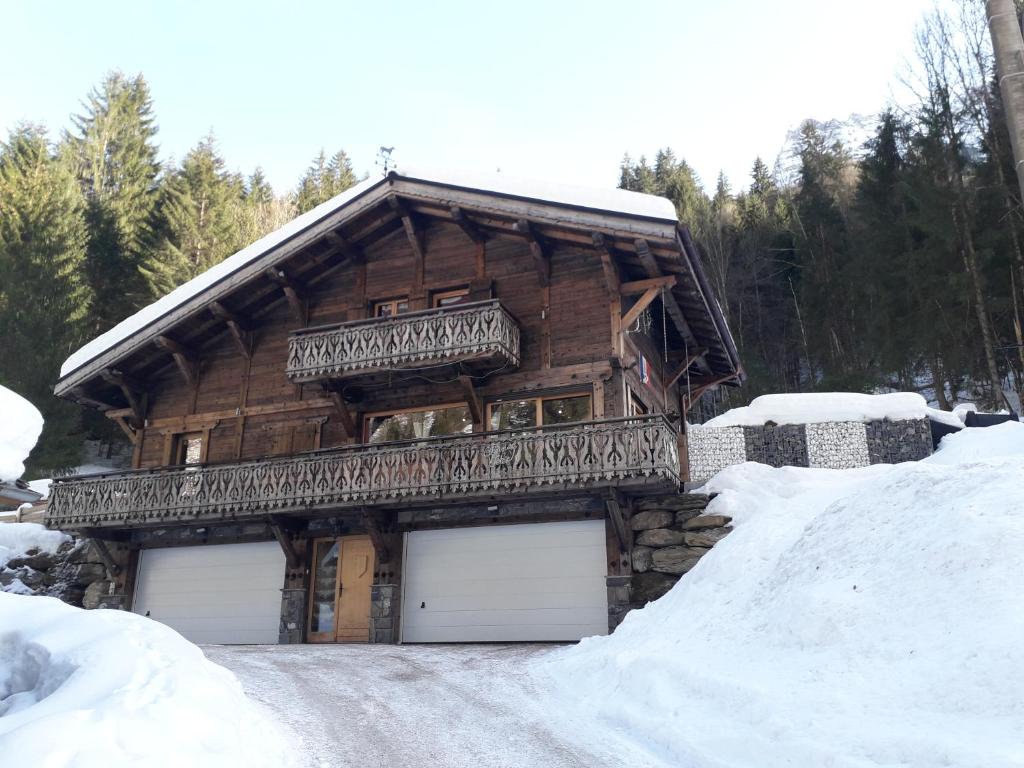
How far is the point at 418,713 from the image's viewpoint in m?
8.59

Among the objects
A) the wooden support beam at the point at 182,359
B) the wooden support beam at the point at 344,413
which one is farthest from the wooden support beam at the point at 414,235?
the wooden support beam at the point at 182,359

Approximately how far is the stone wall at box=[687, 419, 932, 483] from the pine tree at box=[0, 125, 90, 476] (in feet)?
90.9

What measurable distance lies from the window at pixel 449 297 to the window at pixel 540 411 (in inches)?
124

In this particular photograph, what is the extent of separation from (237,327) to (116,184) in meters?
34.7

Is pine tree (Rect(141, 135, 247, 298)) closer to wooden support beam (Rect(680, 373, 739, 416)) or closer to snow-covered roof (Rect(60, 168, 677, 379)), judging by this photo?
snow-covered roof (Rect(60, 168, 677, 379))

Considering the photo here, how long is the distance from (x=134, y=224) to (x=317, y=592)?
34.4 metres

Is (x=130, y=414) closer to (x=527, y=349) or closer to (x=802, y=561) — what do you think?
(x=527, y=349)

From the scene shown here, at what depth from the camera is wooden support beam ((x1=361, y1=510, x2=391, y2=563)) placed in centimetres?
1860

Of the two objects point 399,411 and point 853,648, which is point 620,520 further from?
→ point 853,648

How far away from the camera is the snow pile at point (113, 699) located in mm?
4867

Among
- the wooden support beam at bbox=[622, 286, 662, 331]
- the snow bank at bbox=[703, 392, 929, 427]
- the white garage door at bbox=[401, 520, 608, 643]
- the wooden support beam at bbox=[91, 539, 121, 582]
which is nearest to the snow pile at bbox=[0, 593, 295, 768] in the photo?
the white garage door at bbox=[401, 520, 608, 643]

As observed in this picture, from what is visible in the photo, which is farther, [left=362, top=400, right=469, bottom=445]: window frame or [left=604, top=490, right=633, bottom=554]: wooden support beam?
[left=362, top=400, right=469, bottom=445]: window frame

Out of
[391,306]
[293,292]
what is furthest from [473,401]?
[293,292]

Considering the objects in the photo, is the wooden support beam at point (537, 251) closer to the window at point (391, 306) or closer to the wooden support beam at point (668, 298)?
the wooden support beam at point (668, 298)
